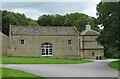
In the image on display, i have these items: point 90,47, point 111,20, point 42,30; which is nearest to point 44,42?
point 42,30

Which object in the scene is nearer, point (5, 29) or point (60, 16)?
point (5, 29)

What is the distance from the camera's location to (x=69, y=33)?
64.1 metres

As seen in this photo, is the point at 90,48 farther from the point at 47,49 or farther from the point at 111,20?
the point at 111,20

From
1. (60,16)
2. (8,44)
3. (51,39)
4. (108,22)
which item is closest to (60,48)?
(51,39)

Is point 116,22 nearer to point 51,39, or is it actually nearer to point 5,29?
point 51,39

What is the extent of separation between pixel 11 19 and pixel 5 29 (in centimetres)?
567

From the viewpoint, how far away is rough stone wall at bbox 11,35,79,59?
61250 mm

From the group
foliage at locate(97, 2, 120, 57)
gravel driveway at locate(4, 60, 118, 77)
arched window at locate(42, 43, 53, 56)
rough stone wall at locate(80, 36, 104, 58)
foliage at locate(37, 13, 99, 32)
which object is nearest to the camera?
gravel driveway at locate(4, 60, 118, 77)

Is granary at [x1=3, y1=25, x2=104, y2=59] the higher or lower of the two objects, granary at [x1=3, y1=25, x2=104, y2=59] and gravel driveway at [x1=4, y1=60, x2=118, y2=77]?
the higher

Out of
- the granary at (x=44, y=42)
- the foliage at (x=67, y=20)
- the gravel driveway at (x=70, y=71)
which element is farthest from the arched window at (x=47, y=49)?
the gravel driveway at (x=70, y=71)

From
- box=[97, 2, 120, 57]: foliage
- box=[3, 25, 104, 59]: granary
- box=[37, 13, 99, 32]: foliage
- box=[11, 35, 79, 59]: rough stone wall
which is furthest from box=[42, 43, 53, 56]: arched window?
box=[37, 13, 99, 32]: foliage

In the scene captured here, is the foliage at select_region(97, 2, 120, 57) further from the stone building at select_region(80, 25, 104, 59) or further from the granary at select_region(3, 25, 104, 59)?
the stone building at select_region(80, 25, 104, 59)

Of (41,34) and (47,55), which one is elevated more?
(41,34)

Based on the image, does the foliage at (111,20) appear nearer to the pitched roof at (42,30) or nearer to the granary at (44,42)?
the granary at (44,42)
